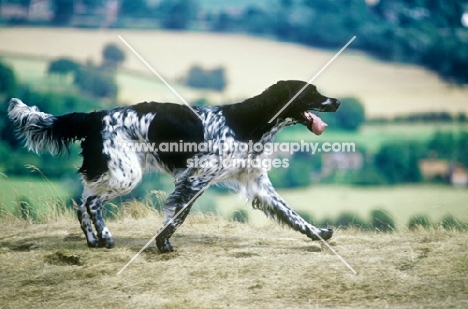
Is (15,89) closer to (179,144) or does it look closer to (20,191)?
(20,191)

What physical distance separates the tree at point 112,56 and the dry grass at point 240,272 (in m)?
8.42

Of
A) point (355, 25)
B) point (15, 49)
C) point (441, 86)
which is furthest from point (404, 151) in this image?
point (15, 49)

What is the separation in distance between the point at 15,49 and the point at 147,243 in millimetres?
9789

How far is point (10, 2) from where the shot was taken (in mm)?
17234

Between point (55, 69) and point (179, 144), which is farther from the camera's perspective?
point (55, 69)

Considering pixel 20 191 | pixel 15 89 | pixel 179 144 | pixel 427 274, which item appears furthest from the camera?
pixel 15 89

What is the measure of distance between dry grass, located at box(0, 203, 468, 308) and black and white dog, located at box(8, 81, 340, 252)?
1.50ft

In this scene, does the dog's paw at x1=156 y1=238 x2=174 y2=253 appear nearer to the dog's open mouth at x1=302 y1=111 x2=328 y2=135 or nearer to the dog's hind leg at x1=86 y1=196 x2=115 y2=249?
the dog's hind leg at x1=86 y1=196 x2=115 y2=249

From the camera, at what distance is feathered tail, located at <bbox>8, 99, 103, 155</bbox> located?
27.8 feet

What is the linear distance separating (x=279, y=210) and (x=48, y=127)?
285 centimetres

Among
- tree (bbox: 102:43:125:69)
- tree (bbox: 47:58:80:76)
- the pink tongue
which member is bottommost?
the pink tongue

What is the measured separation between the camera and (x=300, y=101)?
27.2 feet

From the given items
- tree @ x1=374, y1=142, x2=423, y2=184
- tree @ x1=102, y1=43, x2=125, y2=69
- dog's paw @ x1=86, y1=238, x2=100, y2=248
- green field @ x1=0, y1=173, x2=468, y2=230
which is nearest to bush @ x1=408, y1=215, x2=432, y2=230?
green field @ x1=0, y1=173, x2=468, y2=230

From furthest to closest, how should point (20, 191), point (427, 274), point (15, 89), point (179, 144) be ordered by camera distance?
point (15, 89) < point (20, 191) < point (179, 144) < point (427, 274)
